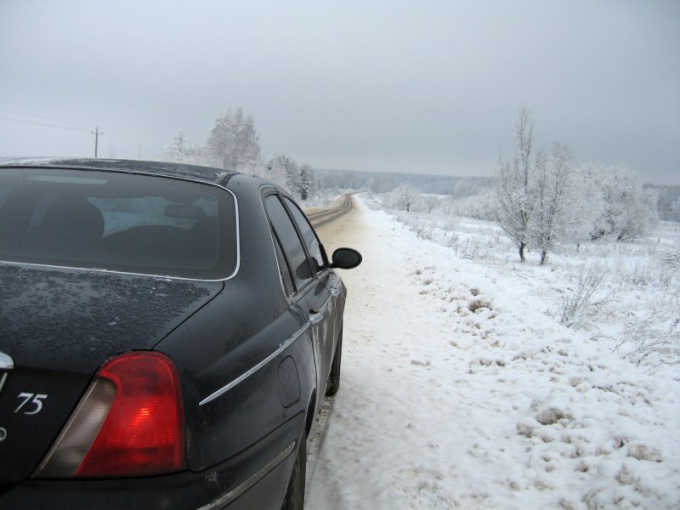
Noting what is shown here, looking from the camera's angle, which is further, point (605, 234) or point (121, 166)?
point (605, 234)

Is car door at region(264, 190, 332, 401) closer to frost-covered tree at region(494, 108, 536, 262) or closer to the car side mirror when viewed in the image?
Result: the car side mirror

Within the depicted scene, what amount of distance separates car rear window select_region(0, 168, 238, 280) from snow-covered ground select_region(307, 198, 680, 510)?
1643 mm

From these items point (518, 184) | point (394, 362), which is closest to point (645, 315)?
point (394, 362)

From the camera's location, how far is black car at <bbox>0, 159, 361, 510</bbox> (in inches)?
41.8

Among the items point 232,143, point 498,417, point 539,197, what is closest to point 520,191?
point 539,197

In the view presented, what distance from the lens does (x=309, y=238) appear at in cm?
333

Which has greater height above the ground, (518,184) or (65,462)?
(518,184)

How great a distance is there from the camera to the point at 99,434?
1.08 m

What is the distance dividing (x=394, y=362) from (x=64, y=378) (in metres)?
4.28

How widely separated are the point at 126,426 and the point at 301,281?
138 cm

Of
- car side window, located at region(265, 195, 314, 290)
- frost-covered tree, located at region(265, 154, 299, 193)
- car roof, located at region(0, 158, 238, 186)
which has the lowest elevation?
car side window, located at region(265, 195, 314, 290)

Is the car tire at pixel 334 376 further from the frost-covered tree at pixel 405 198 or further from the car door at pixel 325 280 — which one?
the frost-covered tree at pixel 405 198

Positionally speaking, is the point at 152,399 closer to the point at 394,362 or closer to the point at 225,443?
the point at 225,443

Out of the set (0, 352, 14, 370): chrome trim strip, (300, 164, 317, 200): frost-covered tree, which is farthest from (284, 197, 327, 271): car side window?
(300, 164, 317, 200): frost-covered tree
